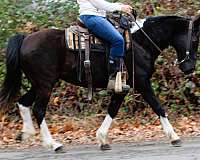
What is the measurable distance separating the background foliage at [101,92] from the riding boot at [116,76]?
12.1ft

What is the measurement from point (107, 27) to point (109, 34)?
0.13m

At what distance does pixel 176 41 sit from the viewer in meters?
9.98

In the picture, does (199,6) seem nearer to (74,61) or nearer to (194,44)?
(194,44)

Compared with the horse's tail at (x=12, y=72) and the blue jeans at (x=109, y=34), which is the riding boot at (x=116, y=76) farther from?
the horse's tail at (x=12, y=72)

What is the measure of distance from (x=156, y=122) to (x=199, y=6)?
3426 mm

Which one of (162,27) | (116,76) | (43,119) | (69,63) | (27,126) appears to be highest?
(162,27)

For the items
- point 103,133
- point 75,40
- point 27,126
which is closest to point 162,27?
point 75,40

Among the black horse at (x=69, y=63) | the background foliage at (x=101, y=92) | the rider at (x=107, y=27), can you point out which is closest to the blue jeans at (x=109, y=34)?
the rider at (x=107, y=27)

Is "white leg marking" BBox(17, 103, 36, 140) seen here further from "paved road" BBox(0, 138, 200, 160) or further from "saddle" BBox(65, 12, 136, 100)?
"saddle" BBox(65, 12, 136, 100)

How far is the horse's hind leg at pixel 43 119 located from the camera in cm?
933

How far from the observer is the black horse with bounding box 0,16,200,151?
377 inches

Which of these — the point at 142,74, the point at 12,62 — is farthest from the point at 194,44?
the point at 12,62

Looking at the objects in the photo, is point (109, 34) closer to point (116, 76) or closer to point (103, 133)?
point (116, 76)

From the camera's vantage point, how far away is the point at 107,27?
952cm
